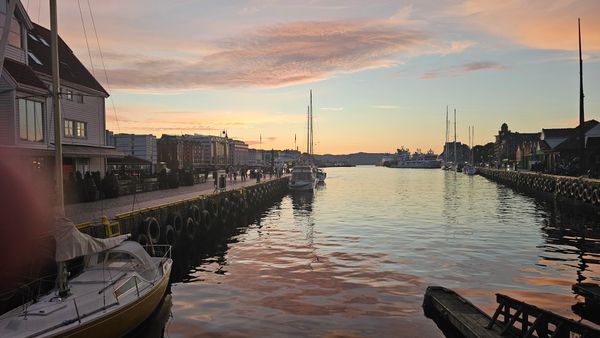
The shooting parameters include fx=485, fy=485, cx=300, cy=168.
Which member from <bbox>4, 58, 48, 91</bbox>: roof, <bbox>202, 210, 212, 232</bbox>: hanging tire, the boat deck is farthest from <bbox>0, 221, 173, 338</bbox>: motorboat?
<bbox>4, 58, 48, 91</bbox>: roof

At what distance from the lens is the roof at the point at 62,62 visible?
126ft

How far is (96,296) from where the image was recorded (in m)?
13.5

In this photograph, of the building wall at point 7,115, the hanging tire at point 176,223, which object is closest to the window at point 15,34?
the building wall at point 7,115

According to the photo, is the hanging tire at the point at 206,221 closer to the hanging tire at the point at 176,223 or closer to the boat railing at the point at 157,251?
the hanging tire at the point at 176,223

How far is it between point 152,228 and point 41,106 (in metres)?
14.5

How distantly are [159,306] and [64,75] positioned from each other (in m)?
29.2

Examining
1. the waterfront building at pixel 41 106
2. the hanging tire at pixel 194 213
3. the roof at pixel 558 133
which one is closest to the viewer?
the waterfront building at pixel 41 106

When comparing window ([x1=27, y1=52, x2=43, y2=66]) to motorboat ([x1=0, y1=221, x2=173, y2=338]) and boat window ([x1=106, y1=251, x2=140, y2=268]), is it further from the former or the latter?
boat window ([x1=106, y1=251, x2=140, y2=268])

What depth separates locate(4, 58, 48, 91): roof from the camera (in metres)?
30.6

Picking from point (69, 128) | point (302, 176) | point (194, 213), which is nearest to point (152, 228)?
point (194, 213)

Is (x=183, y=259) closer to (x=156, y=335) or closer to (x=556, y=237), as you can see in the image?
(x=156, y=335)

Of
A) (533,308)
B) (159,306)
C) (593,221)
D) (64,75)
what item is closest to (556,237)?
(593,221)

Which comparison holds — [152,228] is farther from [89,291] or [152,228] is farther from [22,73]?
[22,73]

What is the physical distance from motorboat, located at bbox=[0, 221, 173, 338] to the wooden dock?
925 cm
